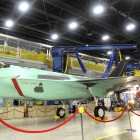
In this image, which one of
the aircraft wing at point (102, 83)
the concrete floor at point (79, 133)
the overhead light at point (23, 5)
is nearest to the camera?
the concrete floor at point (79, 133)

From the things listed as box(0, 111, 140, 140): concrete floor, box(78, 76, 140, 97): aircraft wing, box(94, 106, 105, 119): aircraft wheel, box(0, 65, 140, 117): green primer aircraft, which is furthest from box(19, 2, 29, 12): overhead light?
box(0, 111, 140, 140): concrete floor

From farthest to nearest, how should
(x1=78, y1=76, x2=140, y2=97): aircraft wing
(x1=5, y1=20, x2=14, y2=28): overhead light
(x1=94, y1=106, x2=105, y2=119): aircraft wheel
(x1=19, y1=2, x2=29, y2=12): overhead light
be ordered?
(x1=5, y1=20, x2=14, y2=28): overhead light
(x1=19, y1=2, x2=29, y2=12): overhead light
(x1=94, y1=106, x2=105, y2=119): aircraft wheel
(x1=78, y1=76, x2=140, y2=97): aircraft wing

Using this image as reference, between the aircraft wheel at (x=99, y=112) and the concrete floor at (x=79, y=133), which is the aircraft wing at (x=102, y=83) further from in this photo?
the concrete floor at (x=79, y=133)

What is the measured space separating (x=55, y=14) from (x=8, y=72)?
10.4 meters

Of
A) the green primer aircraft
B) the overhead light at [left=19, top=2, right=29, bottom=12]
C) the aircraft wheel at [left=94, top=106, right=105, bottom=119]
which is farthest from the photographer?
the overhead light at [left=19, top=2, right=29, bottom=12]

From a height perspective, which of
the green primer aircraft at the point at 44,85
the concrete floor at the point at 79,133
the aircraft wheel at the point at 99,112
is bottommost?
the concrete floor at the point at 79,133

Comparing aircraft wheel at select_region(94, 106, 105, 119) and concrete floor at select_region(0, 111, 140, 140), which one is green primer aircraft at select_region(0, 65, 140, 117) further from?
concrete floor at select_region(0, 111, 140, 140)

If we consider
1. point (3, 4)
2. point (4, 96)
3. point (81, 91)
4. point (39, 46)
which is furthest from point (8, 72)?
point (39, 46)

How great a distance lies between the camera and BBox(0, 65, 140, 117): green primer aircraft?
8.67 m

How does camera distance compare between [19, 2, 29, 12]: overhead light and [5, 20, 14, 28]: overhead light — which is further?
[5, 20, 14, 28]: overhead light

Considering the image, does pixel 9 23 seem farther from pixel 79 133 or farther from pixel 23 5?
pixel 79 133

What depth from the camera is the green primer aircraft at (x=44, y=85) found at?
867 centimetres

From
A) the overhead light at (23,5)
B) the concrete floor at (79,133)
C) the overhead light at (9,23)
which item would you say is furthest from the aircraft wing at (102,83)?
the overhead light at (9,23)

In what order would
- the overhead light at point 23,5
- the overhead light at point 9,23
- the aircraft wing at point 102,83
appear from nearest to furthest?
the aircraft wing at point 102,83 → the overhead light at point 23,5 → the overhead light at point 9,23
